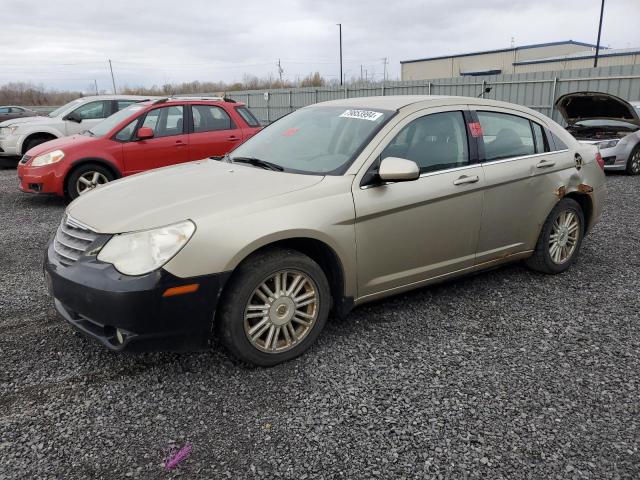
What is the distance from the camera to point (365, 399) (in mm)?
2906

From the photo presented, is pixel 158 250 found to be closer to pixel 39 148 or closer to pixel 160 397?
pixel 160 397

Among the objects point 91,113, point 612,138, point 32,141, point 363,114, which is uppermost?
point 363,114

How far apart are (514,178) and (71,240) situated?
3.26 metres

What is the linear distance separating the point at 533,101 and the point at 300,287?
51.4 feet

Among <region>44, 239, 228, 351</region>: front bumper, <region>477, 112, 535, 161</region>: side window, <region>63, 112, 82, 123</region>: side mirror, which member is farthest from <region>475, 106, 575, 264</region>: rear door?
<region>63, 112, 82, 123</region>: side mirror

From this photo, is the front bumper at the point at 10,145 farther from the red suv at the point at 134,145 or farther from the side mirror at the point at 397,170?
the side mirror at the point at 397,170

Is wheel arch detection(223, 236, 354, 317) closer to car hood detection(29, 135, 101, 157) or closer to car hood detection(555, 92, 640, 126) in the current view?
car hood detection(29, 135, 101, 157)

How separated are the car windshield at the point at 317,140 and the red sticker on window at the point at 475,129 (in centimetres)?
75

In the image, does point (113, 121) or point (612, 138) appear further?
point (612, 138)

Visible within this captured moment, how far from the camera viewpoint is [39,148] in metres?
8.24

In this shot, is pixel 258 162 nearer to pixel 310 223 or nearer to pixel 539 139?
pixel 310 223

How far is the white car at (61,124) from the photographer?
11883 mm

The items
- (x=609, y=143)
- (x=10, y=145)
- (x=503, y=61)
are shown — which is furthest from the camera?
(x=503, y=61)

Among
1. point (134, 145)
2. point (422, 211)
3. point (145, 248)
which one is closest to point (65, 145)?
point (134, 145)
